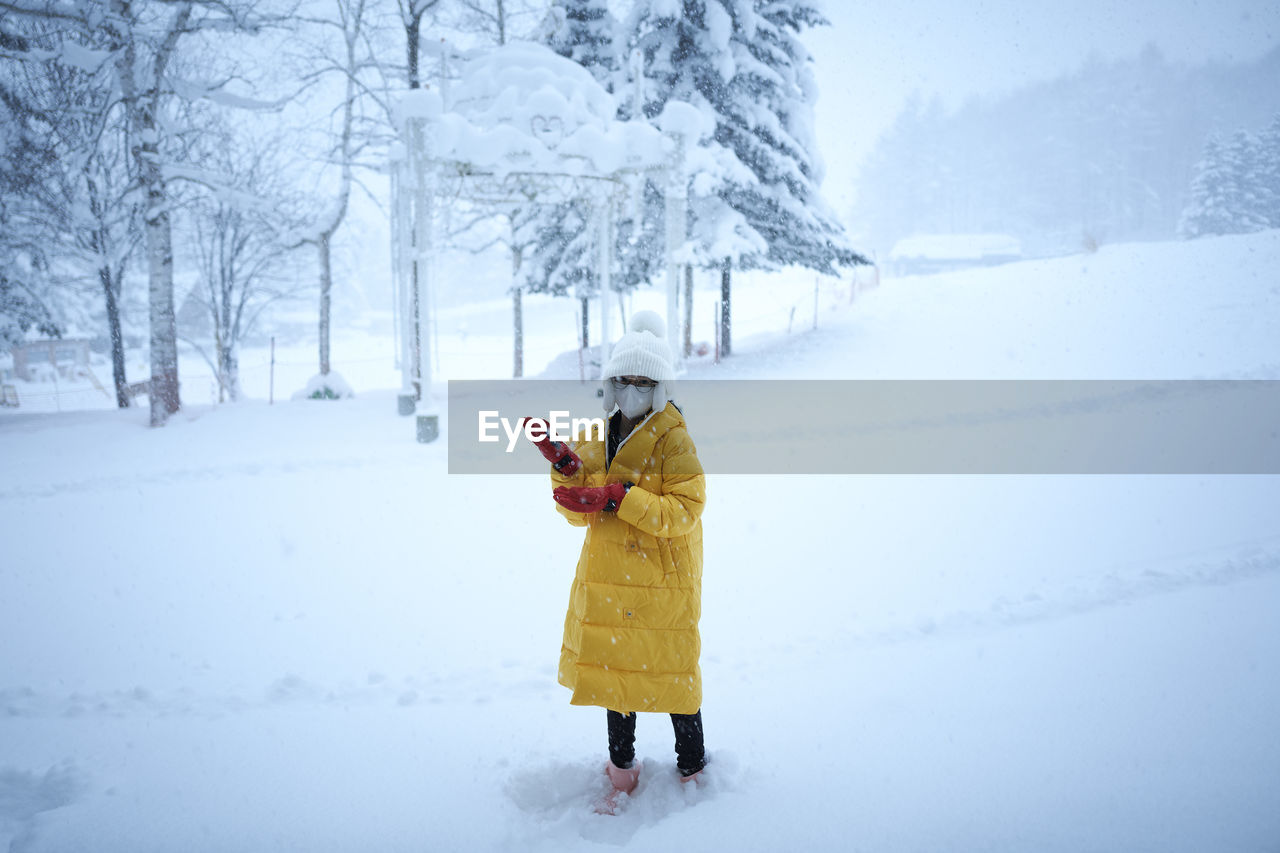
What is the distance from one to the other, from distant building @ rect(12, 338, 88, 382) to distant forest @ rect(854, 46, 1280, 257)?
44.1 m

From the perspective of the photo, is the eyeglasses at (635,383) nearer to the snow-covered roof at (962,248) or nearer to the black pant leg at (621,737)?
the black pant leg at (621,737)

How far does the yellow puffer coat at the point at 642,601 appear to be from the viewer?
2.19 metres

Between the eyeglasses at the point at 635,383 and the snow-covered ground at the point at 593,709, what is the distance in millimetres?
1569

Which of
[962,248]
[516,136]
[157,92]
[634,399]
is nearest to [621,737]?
[634,399]

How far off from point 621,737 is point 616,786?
21 centimetres

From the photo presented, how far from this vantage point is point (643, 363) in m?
2.12

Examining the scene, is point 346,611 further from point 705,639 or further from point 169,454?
point 169,454

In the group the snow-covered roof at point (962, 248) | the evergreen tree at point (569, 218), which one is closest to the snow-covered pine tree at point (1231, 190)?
the snow-covered roof at point (962, 248)

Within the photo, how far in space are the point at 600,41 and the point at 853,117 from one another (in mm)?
134349

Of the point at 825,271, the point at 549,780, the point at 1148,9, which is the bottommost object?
the point at 549,780

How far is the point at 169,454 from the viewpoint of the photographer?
800 cm

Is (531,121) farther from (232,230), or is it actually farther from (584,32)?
(232,230)

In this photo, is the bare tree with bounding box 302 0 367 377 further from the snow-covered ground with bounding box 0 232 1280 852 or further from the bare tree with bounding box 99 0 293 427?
the snow-covered ground with bounding box 0 232 1280 852

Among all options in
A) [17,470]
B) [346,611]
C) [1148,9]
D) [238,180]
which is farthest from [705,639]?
[1148,9]
